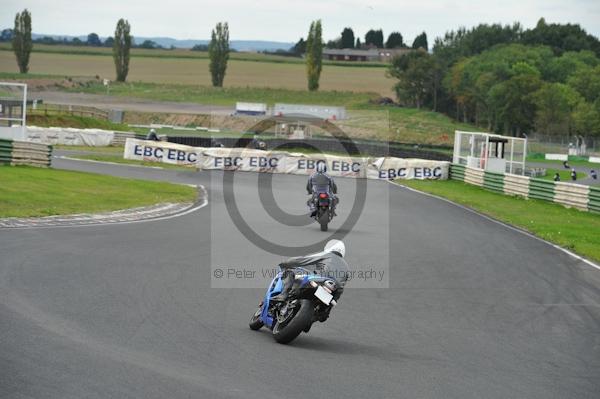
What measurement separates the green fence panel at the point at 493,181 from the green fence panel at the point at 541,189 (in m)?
2.62

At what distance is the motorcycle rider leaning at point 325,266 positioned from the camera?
9953 mm

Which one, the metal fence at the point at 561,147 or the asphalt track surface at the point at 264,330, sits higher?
the metal fence at the point at 561,147

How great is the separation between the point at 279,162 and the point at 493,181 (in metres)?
11.1

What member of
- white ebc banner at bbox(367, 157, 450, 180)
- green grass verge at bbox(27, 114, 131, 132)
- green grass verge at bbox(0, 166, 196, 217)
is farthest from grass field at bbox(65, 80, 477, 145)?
green grass verge at bbox(0, 166, 196, 217)

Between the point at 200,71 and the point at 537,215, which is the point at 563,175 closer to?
the point at 537,215

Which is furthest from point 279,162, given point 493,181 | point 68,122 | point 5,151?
point 68,122

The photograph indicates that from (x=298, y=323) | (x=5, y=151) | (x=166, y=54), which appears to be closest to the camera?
(x=298, y=323)

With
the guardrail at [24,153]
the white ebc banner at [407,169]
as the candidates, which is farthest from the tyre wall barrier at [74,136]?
the guardrail at [24,153]

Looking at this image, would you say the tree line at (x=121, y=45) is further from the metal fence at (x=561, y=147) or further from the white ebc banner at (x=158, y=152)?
the white ebc banner at (x=158, y=152)

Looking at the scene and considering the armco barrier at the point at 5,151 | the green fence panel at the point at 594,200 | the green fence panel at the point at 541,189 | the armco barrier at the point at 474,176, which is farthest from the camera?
the armco barrier at the point at 474,176

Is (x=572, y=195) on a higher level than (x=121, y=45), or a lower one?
lower

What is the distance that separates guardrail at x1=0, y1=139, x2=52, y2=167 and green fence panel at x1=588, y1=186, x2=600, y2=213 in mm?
19031

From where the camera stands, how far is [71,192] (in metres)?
26.4

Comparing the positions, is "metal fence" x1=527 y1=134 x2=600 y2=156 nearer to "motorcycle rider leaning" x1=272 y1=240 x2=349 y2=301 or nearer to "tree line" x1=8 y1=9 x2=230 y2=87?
"tree line" x1=8 y1=9 x2=230 y2=87
